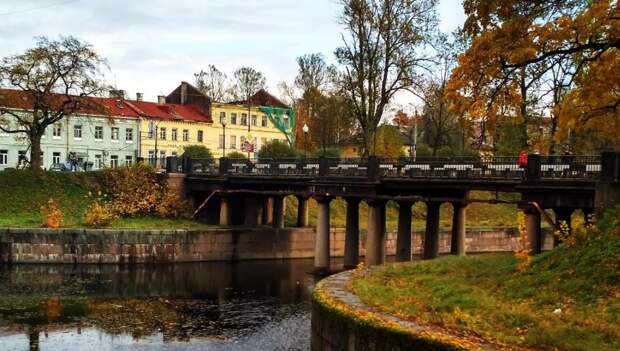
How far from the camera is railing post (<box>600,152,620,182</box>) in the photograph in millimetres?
22484

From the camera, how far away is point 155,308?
91.5 feet

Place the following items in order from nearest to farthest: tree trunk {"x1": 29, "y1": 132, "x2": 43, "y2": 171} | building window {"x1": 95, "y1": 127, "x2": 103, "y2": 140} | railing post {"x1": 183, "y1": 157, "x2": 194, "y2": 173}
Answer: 1. tree trunk {"x1": 29, "y1": 132, "x2": 43, "y2": 171}
2. railing post {"x1": 183, "y1": 157, "x2": 194, "y2": 173}
3. building window {"x1": 95, "y1": 127, "x2": 103, "y2": 140}

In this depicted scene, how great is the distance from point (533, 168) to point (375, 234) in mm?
10076

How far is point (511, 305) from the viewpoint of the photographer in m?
16.1

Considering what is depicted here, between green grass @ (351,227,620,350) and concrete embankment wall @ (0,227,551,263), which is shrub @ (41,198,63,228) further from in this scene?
green grass @ (351,227,620,350)

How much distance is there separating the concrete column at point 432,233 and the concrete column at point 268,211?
1609cm

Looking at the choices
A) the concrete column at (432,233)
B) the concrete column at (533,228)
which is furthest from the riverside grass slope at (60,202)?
the concrete column at (533,228)

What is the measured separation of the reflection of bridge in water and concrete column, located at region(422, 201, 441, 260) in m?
0.05

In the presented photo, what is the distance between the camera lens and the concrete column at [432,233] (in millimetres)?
34688

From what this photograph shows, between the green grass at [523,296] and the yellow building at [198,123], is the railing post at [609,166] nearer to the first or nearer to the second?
the green grass at [523,296]

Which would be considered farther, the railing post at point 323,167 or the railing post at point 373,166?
the railing post at point 323,167

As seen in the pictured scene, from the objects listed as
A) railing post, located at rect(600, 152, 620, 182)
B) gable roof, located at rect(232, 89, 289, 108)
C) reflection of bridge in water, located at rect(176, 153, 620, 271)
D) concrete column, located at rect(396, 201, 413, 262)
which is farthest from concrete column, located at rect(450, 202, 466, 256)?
gable roof, located at rect(232, 89, 289, 108)

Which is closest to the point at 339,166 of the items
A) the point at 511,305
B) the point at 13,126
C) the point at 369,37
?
the point at 369,37

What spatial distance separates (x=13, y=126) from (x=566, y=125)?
178 ft
